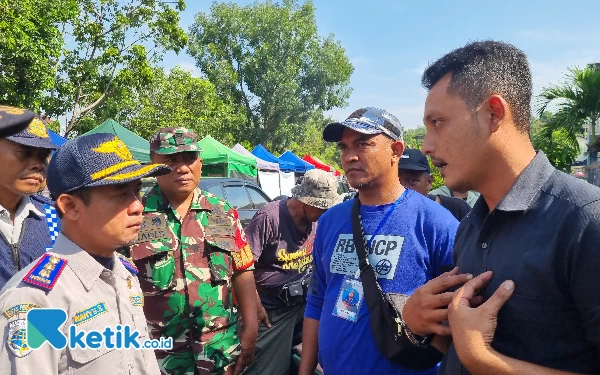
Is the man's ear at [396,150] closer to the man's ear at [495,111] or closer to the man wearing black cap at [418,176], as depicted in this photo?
the man's ear at [495,111]

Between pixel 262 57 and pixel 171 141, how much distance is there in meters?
30.8

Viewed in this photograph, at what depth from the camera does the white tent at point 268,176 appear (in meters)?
18.0

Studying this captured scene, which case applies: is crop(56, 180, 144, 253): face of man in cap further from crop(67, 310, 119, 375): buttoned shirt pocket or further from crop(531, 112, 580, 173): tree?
crop(531, 112, 580, 173): tree

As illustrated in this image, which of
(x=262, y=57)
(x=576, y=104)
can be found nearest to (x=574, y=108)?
(x=576, y=104)

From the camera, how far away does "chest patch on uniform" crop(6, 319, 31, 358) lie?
1.39m

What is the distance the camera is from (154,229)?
2.72m

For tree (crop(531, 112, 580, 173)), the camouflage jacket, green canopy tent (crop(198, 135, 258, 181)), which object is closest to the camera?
the camouflage jacket

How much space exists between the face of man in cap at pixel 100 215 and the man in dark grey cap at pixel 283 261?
195cm

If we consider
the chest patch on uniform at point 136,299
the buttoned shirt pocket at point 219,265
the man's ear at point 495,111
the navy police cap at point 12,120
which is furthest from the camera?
the buttoned shirt pocket at point 219,265

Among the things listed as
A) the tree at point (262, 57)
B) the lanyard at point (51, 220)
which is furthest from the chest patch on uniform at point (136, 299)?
the tree at point (262, 57)

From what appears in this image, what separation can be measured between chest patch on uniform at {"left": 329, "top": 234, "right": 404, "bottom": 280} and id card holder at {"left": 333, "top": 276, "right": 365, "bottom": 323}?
5cm

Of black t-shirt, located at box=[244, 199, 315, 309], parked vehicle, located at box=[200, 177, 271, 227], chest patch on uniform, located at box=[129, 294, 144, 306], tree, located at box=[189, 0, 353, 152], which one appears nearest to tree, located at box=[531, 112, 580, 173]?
parked vehicle, located at box=[200, 177, 271, 227]

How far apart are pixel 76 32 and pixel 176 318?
51.8 feet

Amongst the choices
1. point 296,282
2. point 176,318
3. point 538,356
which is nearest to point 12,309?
point 176,318
